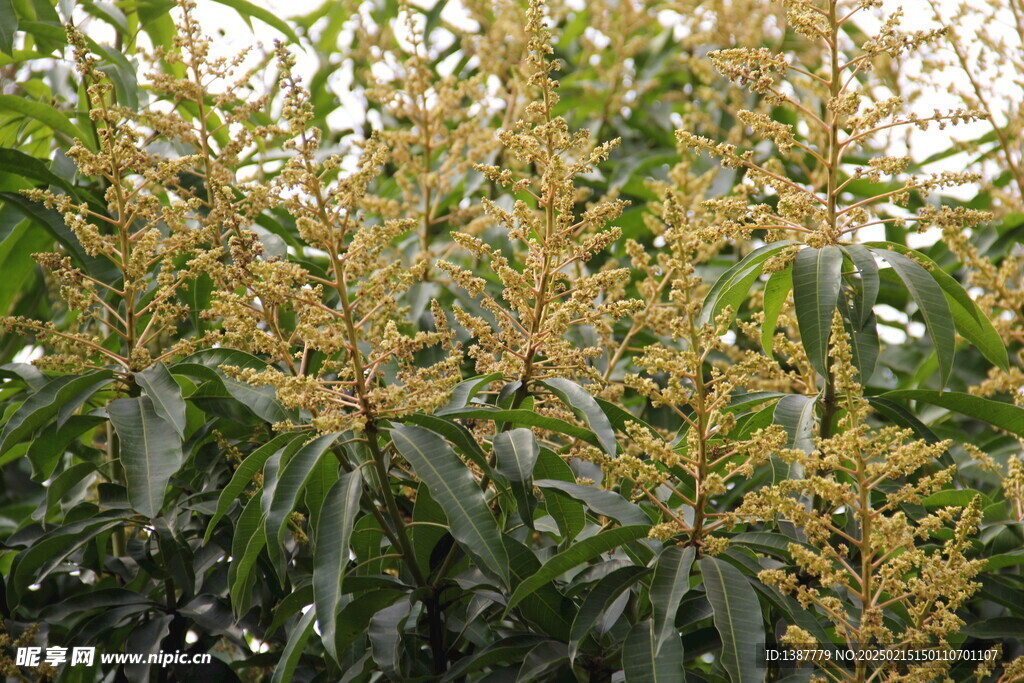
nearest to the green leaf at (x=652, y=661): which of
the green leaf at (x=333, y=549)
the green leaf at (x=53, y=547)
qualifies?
the green leaf at (x=333, y=549)

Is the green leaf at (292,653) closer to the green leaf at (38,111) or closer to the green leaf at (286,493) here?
the green leaf at (286,493)

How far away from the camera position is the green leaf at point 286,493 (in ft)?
5.41

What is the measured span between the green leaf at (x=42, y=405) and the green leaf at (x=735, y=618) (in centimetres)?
131

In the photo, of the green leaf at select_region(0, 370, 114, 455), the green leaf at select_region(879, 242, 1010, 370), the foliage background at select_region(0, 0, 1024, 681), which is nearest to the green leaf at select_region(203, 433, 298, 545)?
the foliage background at select_region(0, 0, 1024, 681)

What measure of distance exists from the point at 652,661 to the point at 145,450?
3.48 feet

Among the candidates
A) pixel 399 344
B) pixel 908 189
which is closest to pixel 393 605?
pixel 399 344

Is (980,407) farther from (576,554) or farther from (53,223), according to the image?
(53,223)

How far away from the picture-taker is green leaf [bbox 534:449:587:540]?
196cm

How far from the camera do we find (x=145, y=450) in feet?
6.58

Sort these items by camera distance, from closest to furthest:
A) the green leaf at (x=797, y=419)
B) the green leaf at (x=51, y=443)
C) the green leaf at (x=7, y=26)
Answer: the green leaf at (x=797, y=419)
the green leaf at (x=51, y=443)
the green leaf at (x=7, y=26)

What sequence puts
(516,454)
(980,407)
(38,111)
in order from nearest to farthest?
(516,454), (980,407), (38,111)

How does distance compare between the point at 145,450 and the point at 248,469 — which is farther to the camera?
the point at 145,450

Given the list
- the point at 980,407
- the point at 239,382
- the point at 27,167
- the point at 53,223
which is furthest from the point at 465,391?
the point at 27,167

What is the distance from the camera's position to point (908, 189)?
2.03 meters
